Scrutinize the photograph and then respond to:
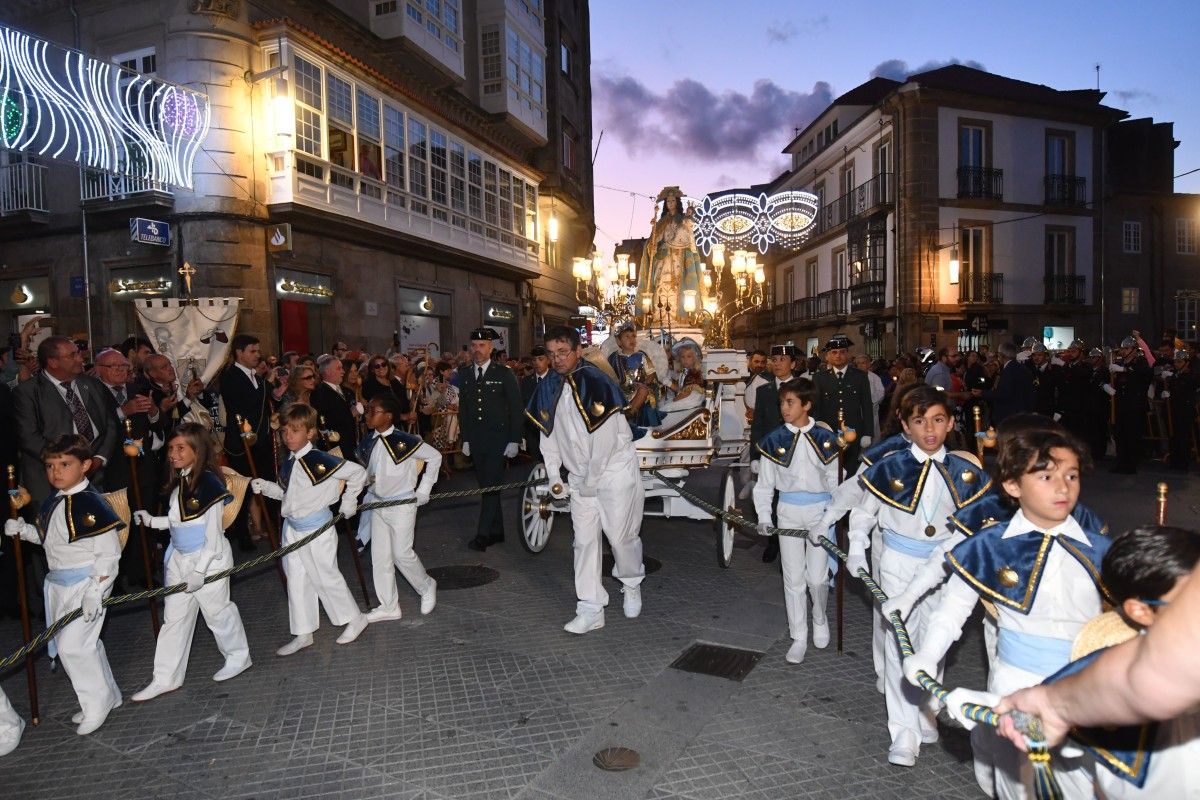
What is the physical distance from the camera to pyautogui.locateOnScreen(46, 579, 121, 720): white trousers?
4.24 m

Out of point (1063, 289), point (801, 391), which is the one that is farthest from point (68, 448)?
point (1063, 289)

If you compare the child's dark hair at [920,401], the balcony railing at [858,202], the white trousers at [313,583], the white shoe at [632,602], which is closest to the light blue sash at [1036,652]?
the child's dark hair at [920,401]

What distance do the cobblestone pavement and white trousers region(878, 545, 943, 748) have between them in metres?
0.15

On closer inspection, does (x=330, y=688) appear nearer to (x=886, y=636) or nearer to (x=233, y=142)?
(x=886, y=636)

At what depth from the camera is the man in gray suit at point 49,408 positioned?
5902 mm

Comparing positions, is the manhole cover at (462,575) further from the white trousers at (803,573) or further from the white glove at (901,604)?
the white glove at (901,604)

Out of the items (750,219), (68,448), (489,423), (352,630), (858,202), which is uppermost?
(858,202)

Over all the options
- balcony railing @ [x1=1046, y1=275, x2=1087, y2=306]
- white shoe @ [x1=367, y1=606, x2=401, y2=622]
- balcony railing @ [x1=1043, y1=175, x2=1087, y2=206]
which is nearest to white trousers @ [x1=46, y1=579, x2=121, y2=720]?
white shoe @ [x1=367, y1=606, x2=401, y2=622]

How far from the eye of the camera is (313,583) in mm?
5367

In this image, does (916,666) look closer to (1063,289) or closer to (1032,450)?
(1032,450)

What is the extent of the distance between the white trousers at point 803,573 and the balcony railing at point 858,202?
25624mm

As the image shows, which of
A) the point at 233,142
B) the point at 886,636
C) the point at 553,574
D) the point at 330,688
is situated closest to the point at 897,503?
the point at 886,636

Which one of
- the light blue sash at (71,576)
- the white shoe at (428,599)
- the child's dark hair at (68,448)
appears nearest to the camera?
the light blue sash at (71,576)

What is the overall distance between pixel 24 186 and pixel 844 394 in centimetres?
1808
